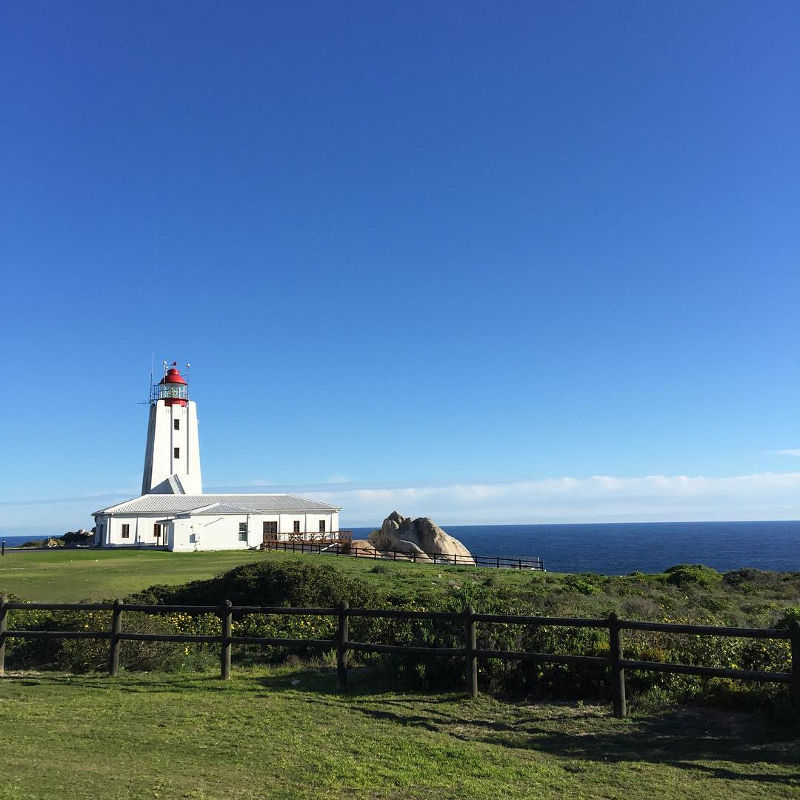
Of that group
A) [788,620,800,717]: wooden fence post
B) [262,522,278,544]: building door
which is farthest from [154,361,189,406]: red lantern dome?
[788,620,800,717]: wooden fence post

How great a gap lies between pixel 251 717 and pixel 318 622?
18.2 feet

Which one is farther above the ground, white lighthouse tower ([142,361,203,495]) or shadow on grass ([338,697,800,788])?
white lighthouse tower ([142,361,203,495])

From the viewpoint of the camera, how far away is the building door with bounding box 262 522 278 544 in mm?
60612

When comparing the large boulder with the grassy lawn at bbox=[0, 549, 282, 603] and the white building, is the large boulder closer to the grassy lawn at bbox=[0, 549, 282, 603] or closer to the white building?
the white building

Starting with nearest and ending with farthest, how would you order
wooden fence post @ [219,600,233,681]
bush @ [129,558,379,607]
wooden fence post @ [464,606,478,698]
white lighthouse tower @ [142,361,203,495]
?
1. wooden fence post @ [464,606,478,698]
2. wooden fence post @ [219,600,233,681]
3. bush @ [129,558,379,607]
4. white lighthouse tower @ [142,361,203,495]

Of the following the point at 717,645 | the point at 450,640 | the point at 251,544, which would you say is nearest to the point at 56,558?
the point at 251,544

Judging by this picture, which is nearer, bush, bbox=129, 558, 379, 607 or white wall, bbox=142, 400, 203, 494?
bush, bbox=129, 558, 379, 607

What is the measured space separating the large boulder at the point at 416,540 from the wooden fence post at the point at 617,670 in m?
50.5

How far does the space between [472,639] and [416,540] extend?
178 ft

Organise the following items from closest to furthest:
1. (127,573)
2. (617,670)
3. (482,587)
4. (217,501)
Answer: (617,670)
(482,587)
(127,573)
(217,501)

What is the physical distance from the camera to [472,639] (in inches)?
391

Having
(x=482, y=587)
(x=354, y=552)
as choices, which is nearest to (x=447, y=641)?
(x=482, y=587)

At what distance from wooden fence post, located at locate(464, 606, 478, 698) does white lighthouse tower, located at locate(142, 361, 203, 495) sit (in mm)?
60094

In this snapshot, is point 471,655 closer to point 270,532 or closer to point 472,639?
point 472,639
